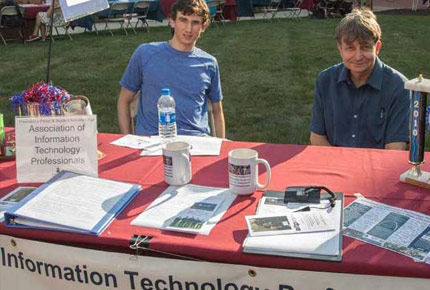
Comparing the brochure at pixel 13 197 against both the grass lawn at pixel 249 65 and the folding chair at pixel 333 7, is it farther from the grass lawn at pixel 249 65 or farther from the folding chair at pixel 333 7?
the folding chair at pixel 333 7

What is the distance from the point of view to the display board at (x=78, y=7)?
251cm

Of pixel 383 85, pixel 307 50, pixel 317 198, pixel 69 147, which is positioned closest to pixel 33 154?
pixel 69 147

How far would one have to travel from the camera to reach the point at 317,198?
1.72 metres

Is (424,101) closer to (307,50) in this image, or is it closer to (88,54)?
(307,50)

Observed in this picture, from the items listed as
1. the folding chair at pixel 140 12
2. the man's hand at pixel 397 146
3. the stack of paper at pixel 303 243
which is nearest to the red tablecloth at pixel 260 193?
the stack of paper at pixel 303 243

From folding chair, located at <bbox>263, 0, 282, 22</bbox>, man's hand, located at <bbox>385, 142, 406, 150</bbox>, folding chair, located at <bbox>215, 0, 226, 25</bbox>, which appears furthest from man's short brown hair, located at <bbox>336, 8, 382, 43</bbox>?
folding chair, located at <bbox>263, 0, 282, 22</bbox>

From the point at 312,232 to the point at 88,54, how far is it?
8114 mm

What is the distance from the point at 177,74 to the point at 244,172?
1.31 m

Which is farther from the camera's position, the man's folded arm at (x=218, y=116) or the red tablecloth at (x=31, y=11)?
the red tablecloth at (x=31, y=11)

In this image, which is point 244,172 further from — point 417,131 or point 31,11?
point 31,11

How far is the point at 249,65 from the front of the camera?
7758 mm

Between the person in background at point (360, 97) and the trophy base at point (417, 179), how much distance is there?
64cm

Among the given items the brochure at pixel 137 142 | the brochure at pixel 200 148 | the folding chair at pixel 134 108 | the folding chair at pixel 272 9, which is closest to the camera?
the brochure at pixel 200 148

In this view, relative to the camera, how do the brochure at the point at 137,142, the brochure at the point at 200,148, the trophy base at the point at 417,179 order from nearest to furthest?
1. the trophy base at the point at 417,179
2. the brochure at the point at 200,148
3. the brochure at the point at 137,142
